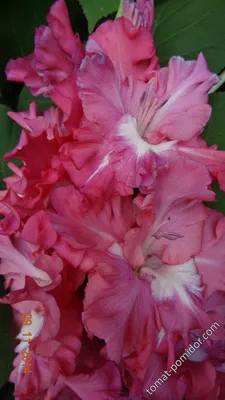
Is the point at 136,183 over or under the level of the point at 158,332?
over

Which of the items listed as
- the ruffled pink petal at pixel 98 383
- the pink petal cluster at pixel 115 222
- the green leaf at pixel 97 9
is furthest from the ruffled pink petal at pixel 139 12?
the ruffled pink petal at pixel 98 383

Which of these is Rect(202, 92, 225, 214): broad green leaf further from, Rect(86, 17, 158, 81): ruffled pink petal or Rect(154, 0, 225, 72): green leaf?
Rect(86, 17, 158, 81): ruffled pink petal

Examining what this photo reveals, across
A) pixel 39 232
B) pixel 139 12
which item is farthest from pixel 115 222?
pixel 139 12

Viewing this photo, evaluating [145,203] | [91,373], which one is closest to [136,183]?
[145,203]

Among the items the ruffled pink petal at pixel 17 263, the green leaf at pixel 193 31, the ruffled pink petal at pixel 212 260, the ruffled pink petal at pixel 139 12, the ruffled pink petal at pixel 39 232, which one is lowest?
the ruffled pink petal at pixel 212 260

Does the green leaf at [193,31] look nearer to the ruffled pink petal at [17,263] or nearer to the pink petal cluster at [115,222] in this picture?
the pink petal cluster at [115,222]

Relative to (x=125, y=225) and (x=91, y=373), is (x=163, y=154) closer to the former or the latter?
(x=125, y=225)

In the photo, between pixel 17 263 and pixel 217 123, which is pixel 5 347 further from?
pixel 217 123
